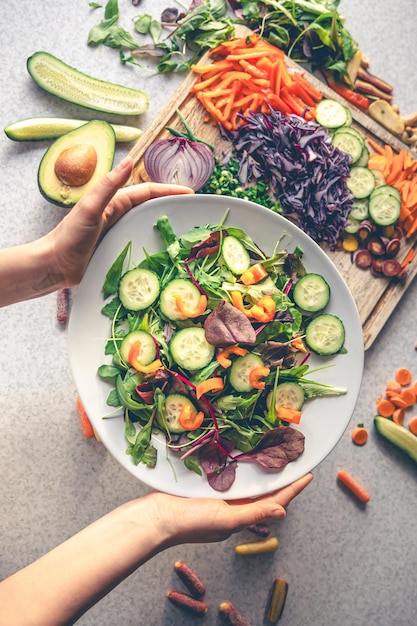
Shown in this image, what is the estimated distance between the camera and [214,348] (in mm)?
1898

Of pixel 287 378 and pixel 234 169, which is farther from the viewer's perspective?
pixel 234 169

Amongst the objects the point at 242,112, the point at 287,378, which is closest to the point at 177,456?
the point at 287,378

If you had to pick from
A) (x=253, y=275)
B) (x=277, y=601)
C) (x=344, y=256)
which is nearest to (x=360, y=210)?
(x=344, y=256)

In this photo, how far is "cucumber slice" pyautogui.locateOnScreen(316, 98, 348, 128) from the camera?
234 cm

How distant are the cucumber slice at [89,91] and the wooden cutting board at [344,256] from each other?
164 millimetres

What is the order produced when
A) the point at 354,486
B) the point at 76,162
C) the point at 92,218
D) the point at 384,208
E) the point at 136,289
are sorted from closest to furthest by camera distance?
1. the point at 92,218
2. the point at 136,289
3. the point at 76,162
4. the point at 384,208
5. the point at 354,486

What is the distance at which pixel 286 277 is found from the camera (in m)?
2.04

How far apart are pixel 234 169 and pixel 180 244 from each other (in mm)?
469

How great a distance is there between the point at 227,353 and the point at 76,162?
3.11ft

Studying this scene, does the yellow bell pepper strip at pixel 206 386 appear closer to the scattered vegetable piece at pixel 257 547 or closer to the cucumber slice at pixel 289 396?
the cucumber slice at pixel 289 396

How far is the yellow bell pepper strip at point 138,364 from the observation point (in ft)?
6.18

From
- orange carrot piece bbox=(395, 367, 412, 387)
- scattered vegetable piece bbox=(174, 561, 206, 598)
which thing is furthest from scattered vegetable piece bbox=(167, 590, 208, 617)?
orange carrot piece bbox=(395, 367, 412, 387)

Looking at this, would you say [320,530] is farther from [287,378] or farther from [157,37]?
[157,37]

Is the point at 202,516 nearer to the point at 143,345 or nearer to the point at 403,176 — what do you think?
the point at 143,345
